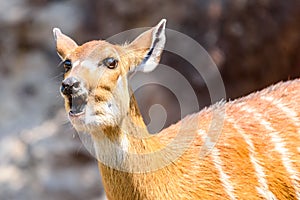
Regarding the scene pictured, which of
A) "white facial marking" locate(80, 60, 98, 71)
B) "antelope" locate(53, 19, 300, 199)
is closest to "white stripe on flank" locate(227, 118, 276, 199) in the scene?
"antelope" locate(53, 19, 300, 199)

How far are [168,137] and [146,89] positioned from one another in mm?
2871

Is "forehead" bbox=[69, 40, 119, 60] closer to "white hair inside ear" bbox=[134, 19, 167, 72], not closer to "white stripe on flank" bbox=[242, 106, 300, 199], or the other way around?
→ "white hair inside ear" bbox=[134, 19, 167, 72]

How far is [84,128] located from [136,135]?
29 cm

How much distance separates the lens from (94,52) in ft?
10.5

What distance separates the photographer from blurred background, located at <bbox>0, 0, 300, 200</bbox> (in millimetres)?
6266

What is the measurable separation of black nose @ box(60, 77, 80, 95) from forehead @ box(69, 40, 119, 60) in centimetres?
19

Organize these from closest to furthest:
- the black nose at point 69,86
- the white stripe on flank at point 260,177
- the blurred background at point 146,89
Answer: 1. the black nose at point 69,86
2. the white stripe on flank at point 260,177
3. the blurred background at point 146,89

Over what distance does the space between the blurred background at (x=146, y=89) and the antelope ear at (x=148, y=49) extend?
→ 2911 mm

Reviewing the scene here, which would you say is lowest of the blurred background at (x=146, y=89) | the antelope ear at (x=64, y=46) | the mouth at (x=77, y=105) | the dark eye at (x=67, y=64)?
the mouth at (x=77, y=105)

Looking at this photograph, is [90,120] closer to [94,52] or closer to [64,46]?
[94,52]

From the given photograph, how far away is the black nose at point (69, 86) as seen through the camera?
3004mm

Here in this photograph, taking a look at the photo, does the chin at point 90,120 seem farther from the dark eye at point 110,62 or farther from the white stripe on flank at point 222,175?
the white stripe on flank at point 222,175

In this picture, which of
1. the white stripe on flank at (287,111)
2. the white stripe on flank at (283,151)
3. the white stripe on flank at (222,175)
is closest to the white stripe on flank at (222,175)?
the white stripe on flank at (222,175)

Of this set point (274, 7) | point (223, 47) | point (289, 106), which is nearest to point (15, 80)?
point (223, 47)
